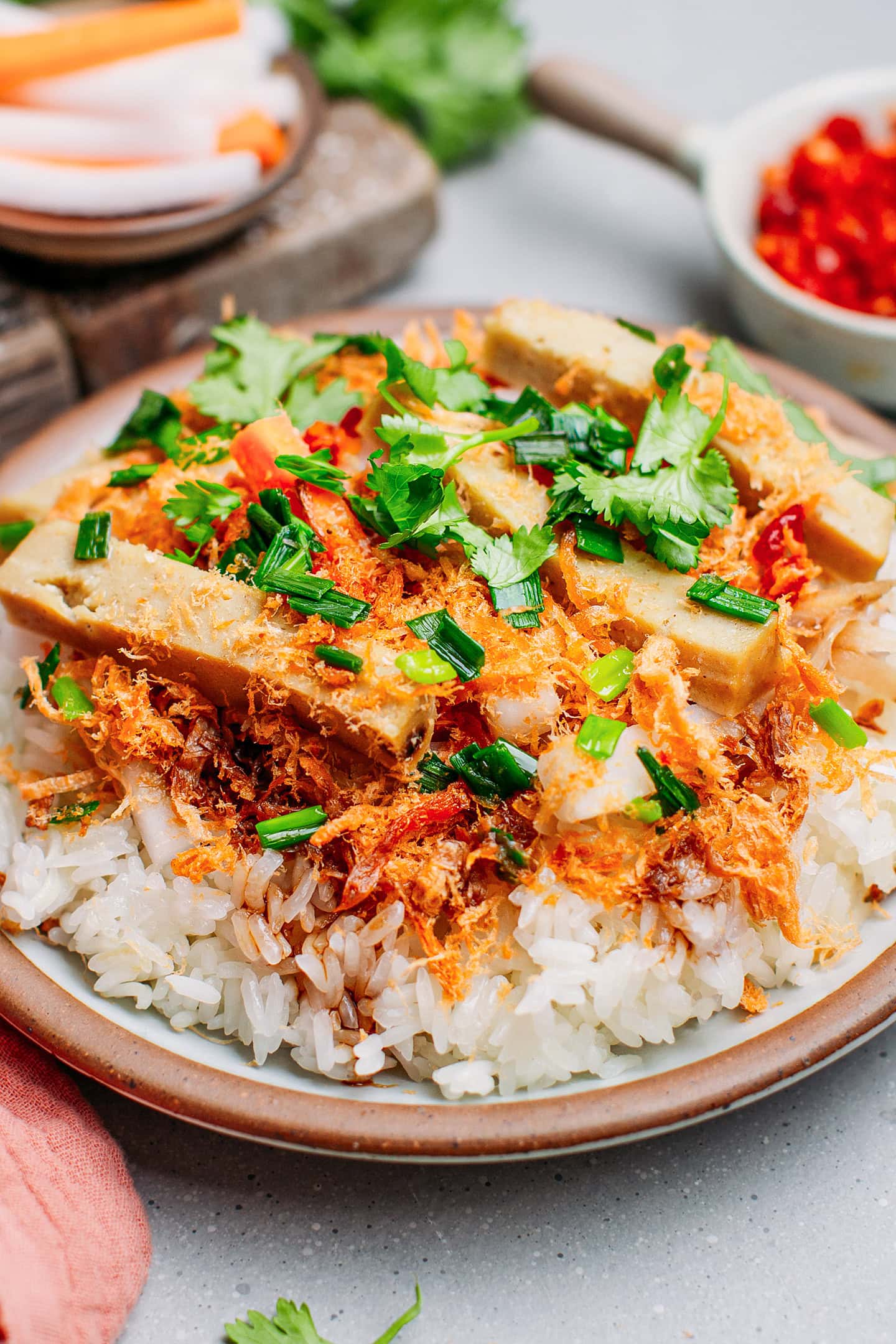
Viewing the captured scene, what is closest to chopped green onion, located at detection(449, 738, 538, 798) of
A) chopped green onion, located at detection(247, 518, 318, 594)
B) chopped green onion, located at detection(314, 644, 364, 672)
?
chopped green onion, located at detection(314, 644, 364, 672)

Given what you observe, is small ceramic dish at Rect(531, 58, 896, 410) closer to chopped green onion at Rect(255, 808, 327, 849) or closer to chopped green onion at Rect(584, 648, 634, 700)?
chopped green onion at Rect(584, 648, 634, 700)

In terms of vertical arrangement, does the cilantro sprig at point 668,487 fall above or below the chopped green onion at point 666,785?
above

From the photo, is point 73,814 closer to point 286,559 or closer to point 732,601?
point 286,559

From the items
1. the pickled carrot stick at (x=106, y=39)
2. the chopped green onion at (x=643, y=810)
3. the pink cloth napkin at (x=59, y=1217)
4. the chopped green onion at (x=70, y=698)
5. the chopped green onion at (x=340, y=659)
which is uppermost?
the pickled carrot stick at (x=106, y=39)

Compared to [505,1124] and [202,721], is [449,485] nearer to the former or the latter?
[202,721]

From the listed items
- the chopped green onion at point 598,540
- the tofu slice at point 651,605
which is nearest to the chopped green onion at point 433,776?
the tofu slice at point 651,605

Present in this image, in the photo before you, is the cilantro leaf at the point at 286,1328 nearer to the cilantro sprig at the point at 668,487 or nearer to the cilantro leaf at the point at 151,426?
the cilantro sprig at the point at 668,487
